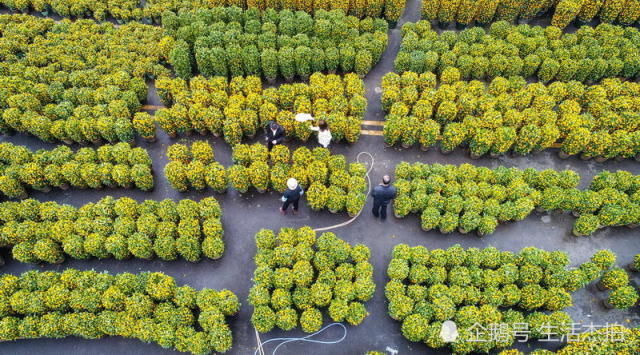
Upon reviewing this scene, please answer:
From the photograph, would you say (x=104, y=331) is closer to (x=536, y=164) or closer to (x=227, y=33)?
(x=227, y=33)

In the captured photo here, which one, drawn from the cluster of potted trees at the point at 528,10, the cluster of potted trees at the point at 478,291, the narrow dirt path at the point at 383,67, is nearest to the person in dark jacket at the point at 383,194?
the cluster of potted trees at the point at 478,291

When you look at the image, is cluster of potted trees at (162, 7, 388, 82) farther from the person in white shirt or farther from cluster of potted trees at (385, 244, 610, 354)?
cluster of potted trees at (385, 244, 610, 354)

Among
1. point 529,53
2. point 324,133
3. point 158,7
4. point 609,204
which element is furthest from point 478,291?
point 158,7

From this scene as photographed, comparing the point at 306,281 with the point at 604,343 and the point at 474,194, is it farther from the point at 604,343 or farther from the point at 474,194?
the point at 604,343

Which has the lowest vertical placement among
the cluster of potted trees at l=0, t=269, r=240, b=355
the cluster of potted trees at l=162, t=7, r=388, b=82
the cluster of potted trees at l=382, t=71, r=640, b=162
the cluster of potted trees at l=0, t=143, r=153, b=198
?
the cluster of potted trees at l=0, t=269, r=240, b=355

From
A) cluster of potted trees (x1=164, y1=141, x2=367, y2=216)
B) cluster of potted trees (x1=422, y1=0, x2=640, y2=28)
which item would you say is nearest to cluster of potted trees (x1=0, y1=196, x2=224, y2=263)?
cluster of potted trees (x1=164, y1=141, x2=367, y2=216)

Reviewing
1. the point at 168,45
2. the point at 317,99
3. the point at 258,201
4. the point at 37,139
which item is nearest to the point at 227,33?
the point at 168,45
